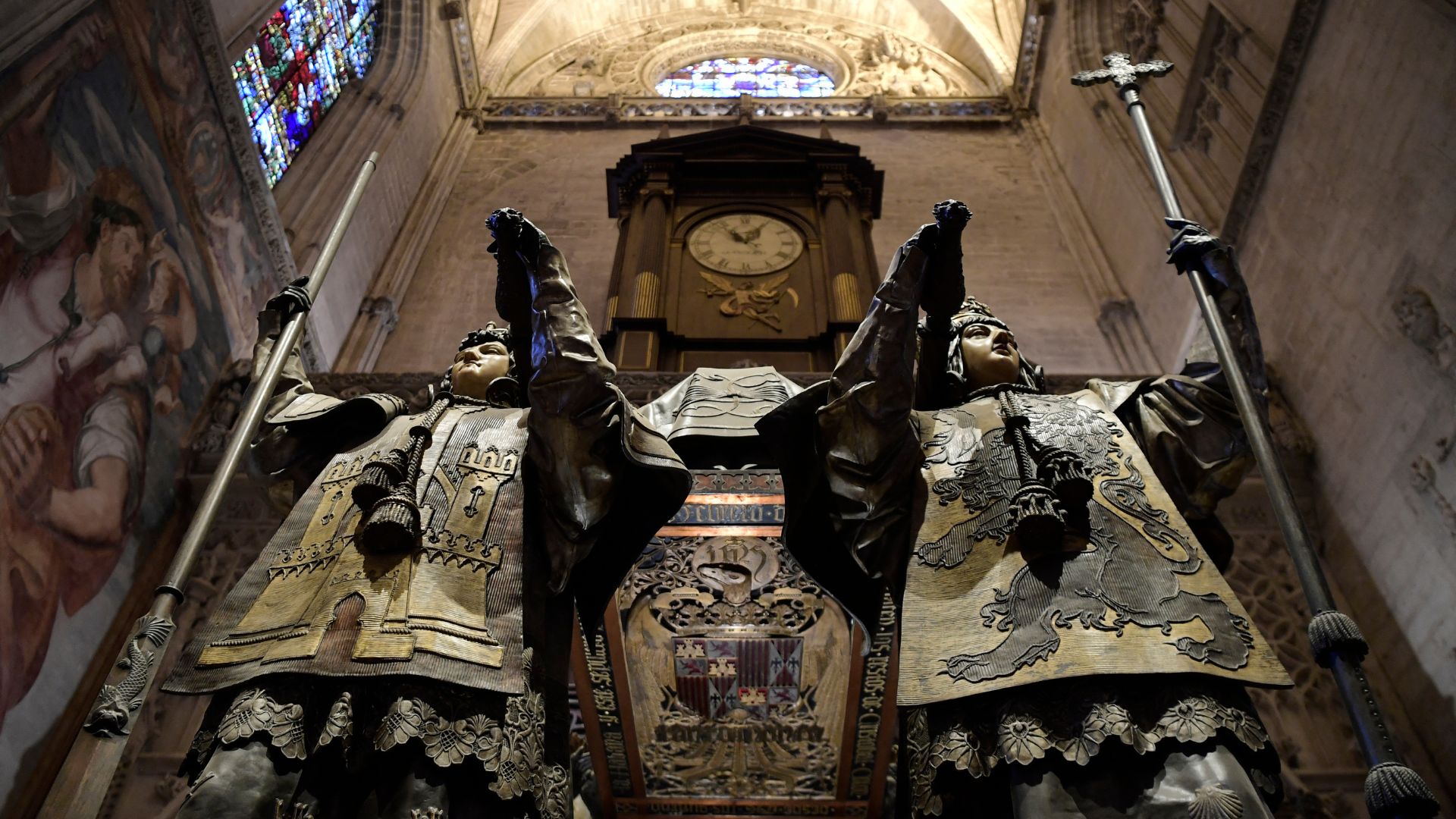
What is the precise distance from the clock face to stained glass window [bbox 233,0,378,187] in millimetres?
3216

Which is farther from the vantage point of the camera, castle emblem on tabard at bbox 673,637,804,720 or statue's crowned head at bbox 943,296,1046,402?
castle emblem on tabard at bbox 673,637,804,720

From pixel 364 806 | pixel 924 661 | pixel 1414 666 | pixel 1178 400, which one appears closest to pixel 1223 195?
pixel 1414 666

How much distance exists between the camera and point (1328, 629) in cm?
221

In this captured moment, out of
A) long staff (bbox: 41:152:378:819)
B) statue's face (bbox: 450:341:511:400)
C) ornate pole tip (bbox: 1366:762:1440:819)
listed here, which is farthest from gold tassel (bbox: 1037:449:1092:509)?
long staff (bbox: 41:152:378:819)

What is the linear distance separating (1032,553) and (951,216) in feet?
3.34

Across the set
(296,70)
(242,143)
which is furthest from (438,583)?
(296,70)

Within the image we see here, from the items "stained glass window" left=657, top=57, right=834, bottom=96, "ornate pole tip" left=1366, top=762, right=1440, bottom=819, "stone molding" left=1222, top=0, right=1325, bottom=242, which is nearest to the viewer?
"ornate pole tip" left=1366, top=762, right=1440, bottom=819

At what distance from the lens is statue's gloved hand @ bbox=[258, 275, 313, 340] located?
3225mm

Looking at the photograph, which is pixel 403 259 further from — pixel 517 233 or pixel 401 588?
pixel 401 588

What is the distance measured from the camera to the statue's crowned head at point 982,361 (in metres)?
3.43

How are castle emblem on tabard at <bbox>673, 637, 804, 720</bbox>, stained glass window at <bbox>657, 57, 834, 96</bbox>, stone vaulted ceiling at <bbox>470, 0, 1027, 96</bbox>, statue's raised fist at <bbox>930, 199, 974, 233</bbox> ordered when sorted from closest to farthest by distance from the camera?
1. statue's raised fist at <bbox>930, 199, 974, 233</bbox>
2. castle emblem on tabard at <bbox>673, 637, 804, 720</bbox>
3. stone vaulted ceiling at <bbox>470, 0, 1027, 96</bbox>
4. stained glass window at <bbox>657, 57, 834, 96</bbox>

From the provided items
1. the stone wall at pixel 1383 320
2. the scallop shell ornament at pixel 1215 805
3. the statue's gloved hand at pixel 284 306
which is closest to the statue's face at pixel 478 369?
the statue's gloved hand at pixel 284 306

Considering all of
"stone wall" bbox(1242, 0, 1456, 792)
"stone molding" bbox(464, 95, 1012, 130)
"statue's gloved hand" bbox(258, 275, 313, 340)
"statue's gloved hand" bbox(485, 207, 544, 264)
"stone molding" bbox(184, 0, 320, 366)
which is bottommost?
"statue's gloved hand" bbox(258, 275, 313, 340)

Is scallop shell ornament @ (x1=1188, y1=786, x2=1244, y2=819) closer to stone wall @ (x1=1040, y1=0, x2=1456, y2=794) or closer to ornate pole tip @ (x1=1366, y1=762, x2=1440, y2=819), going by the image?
ornate pole tip @ (x1=1366, y1=762, x2=1440, y2=819)
